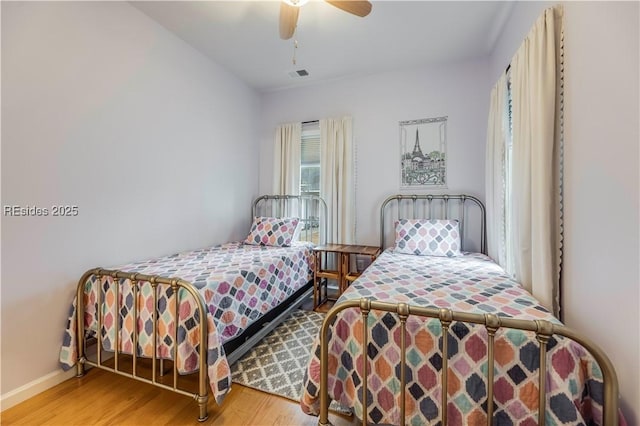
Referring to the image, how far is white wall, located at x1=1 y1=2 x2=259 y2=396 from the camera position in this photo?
5.18ft

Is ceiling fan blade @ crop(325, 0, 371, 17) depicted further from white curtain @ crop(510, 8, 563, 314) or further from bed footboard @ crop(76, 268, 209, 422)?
bed footboard @ crop(76, 268, 209, 422)

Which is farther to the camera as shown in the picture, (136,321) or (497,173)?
(497,173)

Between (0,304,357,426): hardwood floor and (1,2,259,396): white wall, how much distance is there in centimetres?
20

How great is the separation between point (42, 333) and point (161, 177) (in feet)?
4.56

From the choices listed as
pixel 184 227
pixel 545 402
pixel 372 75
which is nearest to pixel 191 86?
pixel 184 227

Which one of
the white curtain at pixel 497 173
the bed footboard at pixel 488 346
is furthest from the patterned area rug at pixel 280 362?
the white curtain at pixel 497 173

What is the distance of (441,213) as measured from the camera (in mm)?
3010

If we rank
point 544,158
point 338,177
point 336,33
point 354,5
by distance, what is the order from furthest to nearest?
point 338,177, point 336,33, point 354,5, point 544,158

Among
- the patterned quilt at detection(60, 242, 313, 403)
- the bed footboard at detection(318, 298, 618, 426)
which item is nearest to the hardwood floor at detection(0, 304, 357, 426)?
the patterned quilt at detection(60, 242, 313, 403)

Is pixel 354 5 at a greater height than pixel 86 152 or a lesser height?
greater

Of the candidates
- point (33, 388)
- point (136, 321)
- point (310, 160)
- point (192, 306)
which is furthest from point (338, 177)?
point (33, 388)

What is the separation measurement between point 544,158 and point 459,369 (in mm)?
1200

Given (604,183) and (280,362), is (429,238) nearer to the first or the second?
(604,183)

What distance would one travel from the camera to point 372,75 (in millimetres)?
3309
